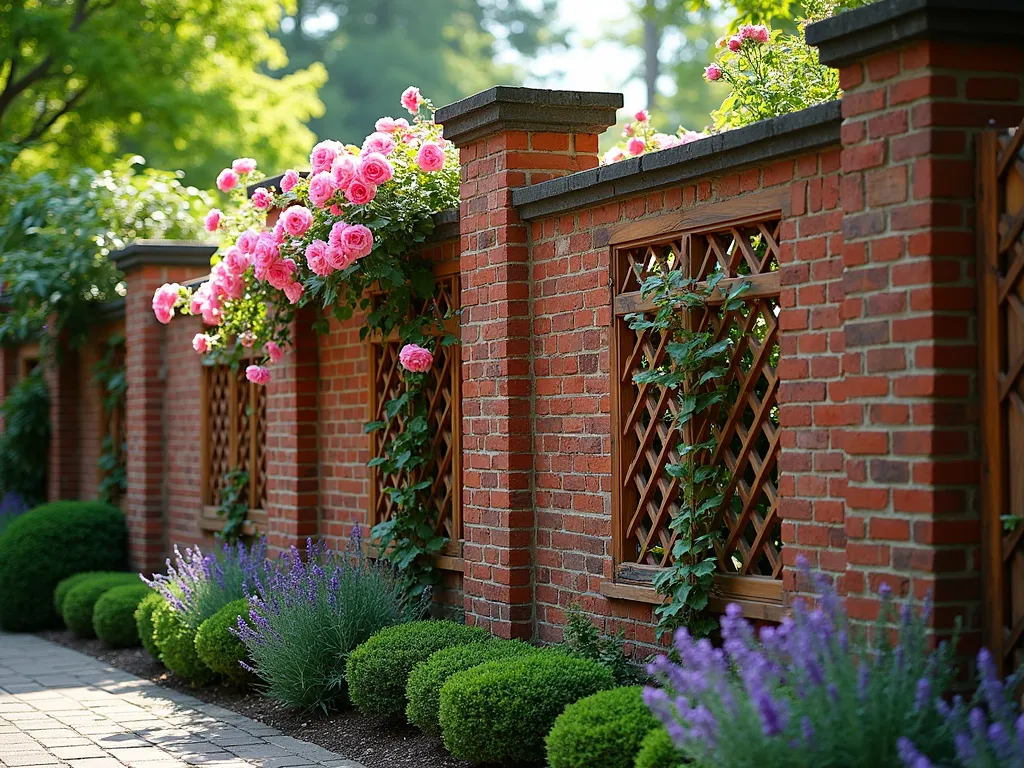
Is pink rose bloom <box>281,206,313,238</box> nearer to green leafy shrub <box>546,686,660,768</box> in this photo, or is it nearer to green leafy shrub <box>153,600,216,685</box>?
green leafy shrub <box>153,600,216,685</box>

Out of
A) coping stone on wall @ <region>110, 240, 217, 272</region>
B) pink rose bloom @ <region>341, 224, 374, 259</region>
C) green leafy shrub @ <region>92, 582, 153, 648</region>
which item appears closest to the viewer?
pink rose bloom @ <region>341, 224, 374, 259</region>

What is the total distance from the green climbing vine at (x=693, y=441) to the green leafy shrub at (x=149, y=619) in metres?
4.51

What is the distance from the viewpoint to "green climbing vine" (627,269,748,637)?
510 centimetres

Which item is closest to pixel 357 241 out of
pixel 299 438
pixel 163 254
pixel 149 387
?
pixel 299 438

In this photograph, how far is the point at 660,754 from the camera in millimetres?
4176

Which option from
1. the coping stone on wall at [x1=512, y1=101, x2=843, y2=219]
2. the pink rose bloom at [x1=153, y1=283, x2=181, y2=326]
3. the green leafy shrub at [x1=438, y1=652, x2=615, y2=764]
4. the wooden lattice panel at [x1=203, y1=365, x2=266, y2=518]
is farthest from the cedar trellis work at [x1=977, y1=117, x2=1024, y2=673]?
the wooden lattice panel at [x1=203, y1=365, x2=266, y2=518]

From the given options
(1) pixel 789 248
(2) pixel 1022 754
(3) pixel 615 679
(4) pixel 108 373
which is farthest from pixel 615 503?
(4) pixel 108 373

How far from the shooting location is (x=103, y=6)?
63.0 ft

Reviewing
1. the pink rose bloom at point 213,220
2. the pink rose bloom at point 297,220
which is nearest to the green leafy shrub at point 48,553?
the pink rose bloom at point 213,220

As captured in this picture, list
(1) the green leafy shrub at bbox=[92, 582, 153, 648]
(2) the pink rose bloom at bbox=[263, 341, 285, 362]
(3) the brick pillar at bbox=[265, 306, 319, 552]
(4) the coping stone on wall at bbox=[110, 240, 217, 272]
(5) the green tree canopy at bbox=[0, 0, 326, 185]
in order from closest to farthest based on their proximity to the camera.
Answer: (2) the pink rose bloom at bbox=[263, 341, 285, 362]
(3) the brick pillar at bbox=[265, 306, 319, 552]
(1) the green leafy shrub at bbox=[92, 582, 153, 648]
(4) the coping stone on wall at bbox=[110, 240, 217, 272]
(5) the green tree canopy at bbox=[0, 0, 326, 185]

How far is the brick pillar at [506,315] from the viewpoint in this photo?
634 cm

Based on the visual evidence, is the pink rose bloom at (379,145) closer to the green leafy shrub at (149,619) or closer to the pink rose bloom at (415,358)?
the pink rose bloom at (415,358)

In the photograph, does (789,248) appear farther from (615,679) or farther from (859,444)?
(615,679)

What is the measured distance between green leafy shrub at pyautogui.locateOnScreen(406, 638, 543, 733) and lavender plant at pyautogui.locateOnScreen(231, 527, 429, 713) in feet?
3.31
